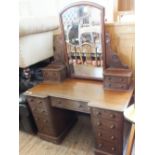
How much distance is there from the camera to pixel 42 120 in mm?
1943

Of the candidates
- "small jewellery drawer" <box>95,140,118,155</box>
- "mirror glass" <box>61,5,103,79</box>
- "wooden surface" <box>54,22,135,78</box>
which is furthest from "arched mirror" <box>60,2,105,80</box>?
"small jewellery drawer" <box>95,140,118,155</box>

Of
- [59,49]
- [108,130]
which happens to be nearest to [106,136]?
[108,130]

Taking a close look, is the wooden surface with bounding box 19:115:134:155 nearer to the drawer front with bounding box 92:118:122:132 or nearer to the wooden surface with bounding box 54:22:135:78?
the drawer front with bounding box 92:118:122:132

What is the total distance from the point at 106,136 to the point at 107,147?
0.14 metres

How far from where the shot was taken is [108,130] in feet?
5.07

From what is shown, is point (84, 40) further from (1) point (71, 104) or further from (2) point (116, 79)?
(1) point (71, 104)

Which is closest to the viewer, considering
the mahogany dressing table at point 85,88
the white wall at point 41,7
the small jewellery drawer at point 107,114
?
the small jewellery drawer at point 107,114

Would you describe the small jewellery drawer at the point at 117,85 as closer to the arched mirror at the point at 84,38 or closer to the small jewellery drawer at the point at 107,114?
the arched mirror at the point at 84,38

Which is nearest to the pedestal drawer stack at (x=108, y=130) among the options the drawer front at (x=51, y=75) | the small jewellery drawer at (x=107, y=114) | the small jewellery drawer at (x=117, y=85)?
the small jewellery drawer at (x=107, y=114)

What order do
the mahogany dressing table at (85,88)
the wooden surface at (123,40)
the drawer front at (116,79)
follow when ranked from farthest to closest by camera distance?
the wooden surface at (123,40)
the drawer front at (116,79)
the mahogany dressing table at (85,88)

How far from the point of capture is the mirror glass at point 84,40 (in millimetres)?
1784

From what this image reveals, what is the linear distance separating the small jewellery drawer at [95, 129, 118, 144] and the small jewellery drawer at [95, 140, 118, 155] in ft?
0.17
